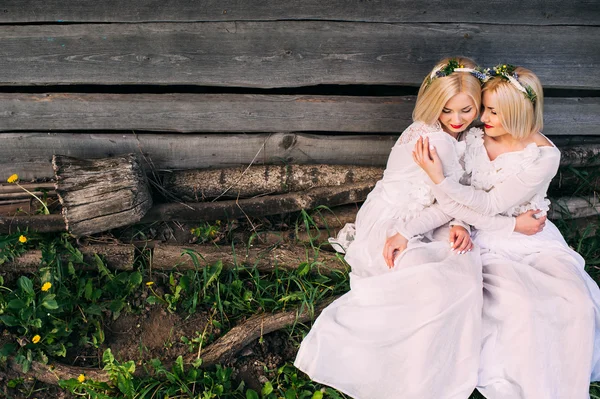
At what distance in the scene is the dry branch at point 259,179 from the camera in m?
3.43

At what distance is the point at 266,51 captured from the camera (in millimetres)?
3068

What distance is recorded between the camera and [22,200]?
3410 mm

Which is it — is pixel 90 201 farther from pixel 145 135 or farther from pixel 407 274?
pixel 407 274

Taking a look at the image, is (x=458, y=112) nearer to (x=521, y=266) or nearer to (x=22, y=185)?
(x=521, y=266)

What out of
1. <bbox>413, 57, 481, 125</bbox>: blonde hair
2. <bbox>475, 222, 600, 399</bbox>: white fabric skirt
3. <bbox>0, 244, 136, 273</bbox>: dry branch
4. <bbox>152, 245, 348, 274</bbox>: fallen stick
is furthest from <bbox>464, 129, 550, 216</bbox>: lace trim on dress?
<bbox>0, 244, 136, 273</bbox>: dry branch

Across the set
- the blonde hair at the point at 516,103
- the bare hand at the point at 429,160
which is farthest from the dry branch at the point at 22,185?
the blonde hair at the point at 516,103

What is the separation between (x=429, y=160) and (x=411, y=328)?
2.66ft

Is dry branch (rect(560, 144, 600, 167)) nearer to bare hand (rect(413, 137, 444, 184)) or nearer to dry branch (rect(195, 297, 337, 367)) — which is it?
bare hand (rect(413, 137, 444, 184))

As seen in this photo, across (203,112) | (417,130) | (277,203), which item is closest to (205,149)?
(203,112)

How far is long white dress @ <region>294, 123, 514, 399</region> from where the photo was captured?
2.40 m

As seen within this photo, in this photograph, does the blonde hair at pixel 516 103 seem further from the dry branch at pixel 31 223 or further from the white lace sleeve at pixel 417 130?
the dry branch at pixel 31 223

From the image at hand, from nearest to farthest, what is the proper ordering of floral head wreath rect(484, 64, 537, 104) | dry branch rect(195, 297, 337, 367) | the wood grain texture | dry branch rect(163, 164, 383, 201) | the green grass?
floral head wreath rect(484, 64, 537, 104)
the green grass
dry branch rect(195, 297, 337, 367)
the wood grain texture
dry branch rect(163, 164, 383, 201)

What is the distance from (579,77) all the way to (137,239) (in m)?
2.88

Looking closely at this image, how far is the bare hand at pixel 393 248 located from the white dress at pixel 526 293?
277mm
